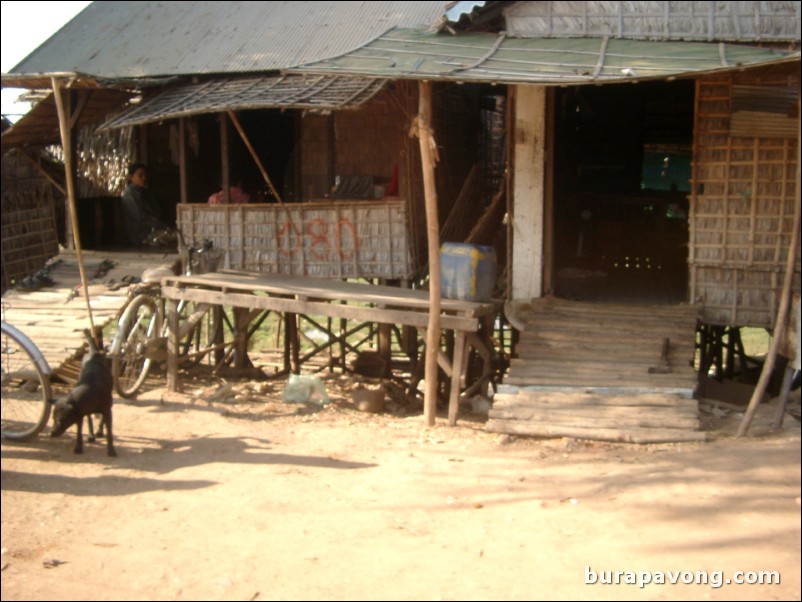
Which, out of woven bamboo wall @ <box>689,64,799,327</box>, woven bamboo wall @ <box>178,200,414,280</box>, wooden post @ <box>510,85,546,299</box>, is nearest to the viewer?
woven bamboo wall @ <box>689,64,799,327</box>

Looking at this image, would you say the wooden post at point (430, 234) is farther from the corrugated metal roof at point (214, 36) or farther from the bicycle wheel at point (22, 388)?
the corrugated metal roof at point (214, 36)

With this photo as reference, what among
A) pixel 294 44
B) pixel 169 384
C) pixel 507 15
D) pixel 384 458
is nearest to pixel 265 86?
pixel 294 44

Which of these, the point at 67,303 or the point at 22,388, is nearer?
the point at 22,388

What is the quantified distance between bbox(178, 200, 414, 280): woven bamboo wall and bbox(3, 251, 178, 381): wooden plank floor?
93 cm

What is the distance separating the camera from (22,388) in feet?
25.4

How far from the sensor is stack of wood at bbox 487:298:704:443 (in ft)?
27.2

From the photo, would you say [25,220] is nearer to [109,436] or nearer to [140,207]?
[140,207]

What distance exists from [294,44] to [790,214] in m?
7.84

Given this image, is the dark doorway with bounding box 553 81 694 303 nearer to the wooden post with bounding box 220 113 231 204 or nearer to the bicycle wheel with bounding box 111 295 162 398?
the wooden post with bounding box 220 113 231 204

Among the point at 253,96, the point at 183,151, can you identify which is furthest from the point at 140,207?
the point at 253,96

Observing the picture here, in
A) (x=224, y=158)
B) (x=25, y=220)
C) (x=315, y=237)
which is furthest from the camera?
(x=25, y=220)

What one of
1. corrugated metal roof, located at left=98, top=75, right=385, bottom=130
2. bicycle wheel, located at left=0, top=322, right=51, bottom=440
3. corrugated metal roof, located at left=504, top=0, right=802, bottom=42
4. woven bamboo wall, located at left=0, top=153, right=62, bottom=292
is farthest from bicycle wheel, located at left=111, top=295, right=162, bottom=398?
corrugated metal roof, located at left=504, top=0, right=802, bottom=42

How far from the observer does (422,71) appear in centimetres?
855

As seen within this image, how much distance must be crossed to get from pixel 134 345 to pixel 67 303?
76.6 inches
